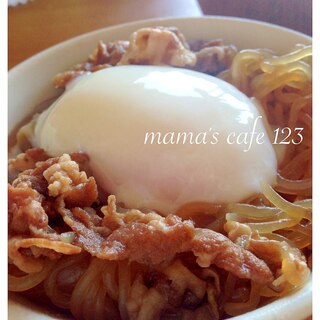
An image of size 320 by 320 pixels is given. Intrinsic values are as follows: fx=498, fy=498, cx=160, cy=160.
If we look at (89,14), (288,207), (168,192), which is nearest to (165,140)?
(168,192)

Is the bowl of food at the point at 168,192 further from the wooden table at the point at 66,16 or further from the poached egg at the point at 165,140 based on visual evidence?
the wooden table at the point at 66,16

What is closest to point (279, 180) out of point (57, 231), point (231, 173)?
point (231, 173)

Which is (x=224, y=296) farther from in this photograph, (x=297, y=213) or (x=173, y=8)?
(x=173, y=8)

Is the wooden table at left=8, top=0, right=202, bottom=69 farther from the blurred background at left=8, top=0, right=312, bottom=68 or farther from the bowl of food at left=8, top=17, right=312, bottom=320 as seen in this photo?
the bowl of food at left=8, top=17, right=312, bottom=320

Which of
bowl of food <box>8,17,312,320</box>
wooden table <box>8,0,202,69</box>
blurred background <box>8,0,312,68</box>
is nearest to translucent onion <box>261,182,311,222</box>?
bowl of food <box>8,17,312,320</box>

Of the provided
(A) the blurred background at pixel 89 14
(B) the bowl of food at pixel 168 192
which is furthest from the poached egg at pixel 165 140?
(A) the blurred background at pixel 89 14
